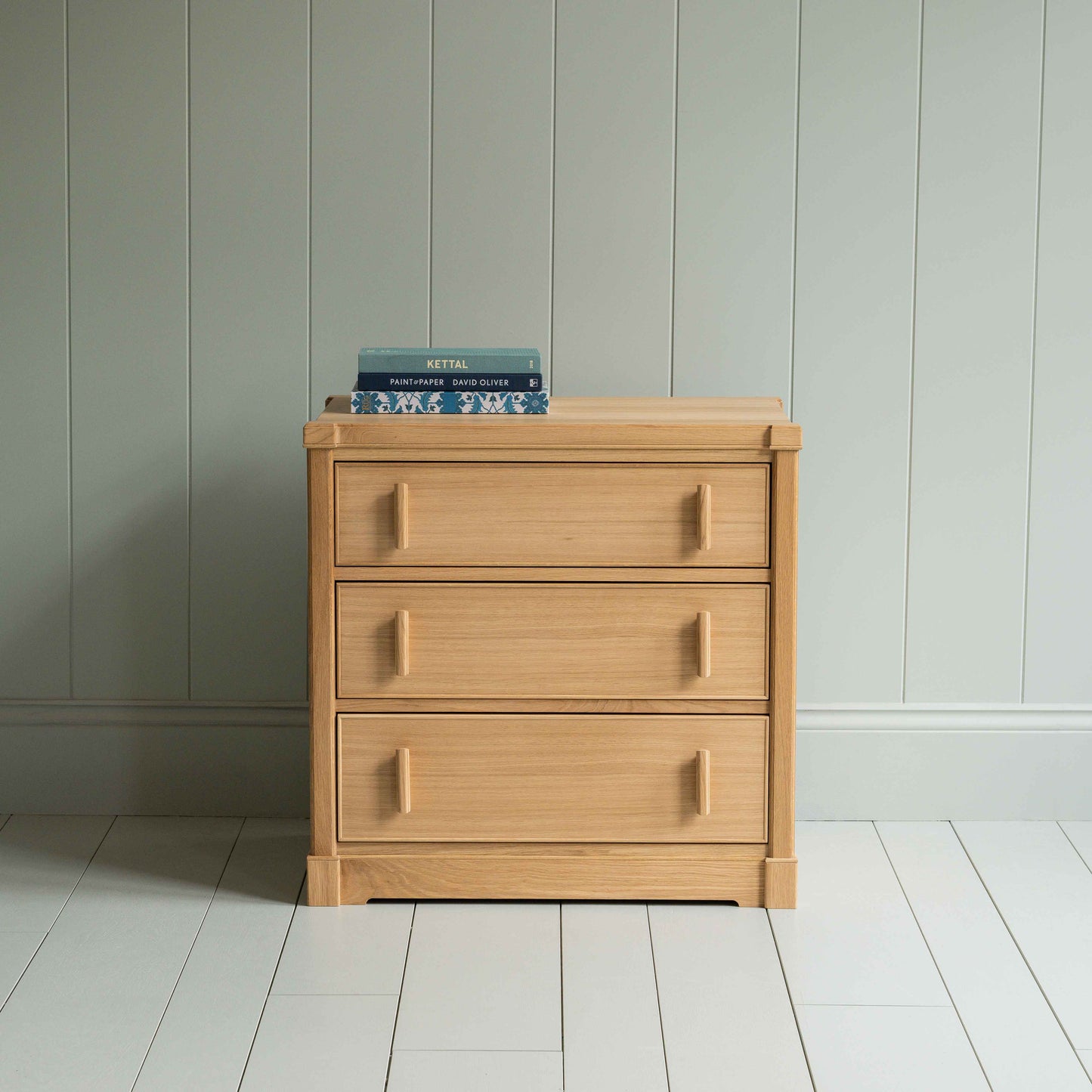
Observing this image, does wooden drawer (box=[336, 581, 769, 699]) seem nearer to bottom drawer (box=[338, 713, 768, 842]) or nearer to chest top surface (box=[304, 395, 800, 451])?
bottom drawer (box=[338, 713, 768, 842])

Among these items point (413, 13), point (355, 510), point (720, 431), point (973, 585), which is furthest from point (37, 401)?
point (973, 585)

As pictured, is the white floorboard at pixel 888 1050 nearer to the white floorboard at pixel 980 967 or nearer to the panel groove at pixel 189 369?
the white floorboard at pixel 980 967

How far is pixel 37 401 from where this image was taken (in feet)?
7.30

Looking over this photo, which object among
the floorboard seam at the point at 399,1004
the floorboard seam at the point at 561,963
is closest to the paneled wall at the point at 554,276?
the floorboard seam at the point at 399,1004

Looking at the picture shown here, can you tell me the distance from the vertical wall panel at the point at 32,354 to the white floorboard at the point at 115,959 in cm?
36

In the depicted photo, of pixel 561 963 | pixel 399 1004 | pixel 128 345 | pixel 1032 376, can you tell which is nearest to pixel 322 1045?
pixel 399 1004

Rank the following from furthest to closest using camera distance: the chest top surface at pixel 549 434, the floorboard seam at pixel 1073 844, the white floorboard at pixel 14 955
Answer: the floorboard seam at pixel 1073 844
the chest top surface at pixel 549 434
the white floorboard at pixel 14 955

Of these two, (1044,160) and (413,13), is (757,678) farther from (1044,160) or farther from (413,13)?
(413,13)

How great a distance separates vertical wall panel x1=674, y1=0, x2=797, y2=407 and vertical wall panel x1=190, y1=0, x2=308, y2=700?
25.5 inches

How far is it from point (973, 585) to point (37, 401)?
165cm

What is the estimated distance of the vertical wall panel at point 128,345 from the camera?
2.15 metres

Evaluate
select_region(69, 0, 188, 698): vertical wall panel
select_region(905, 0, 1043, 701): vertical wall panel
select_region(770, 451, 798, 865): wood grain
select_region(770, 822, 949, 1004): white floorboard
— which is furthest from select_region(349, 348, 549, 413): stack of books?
select_region(770, 822, 949, 1004): white floorboard

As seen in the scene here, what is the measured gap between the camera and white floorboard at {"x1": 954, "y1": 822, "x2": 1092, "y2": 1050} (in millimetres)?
1691

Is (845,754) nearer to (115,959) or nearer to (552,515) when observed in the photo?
(552,515)
